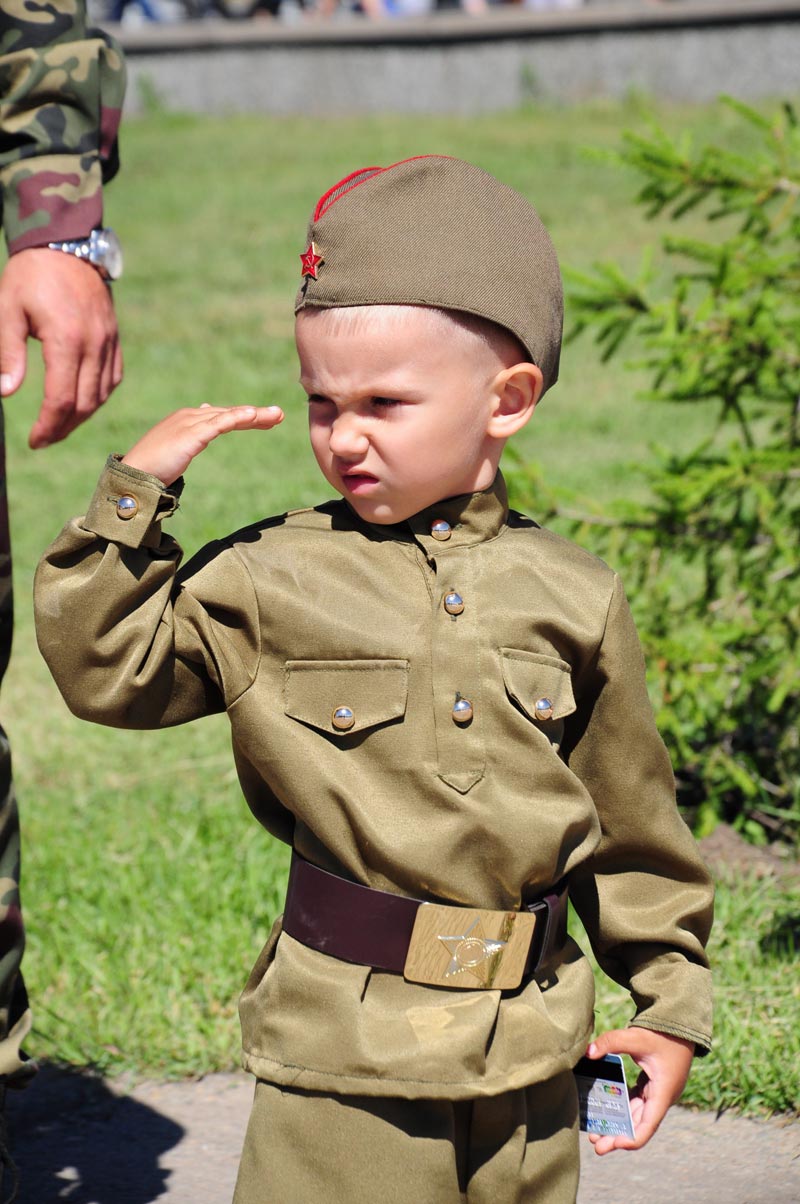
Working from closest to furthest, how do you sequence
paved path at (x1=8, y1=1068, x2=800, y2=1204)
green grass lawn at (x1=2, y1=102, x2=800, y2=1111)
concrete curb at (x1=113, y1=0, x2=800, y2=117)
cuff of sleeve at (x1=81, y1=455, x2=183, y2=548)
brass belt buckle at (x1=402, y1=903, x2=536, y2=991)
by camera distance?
1. cuff of sleeve at (x1=81, y1=455, x2=183, y2=548)
2. brass belt buckle at (x1=402, y1=903, x2=536, y2=991)
3. paved path at (x1=8, y1=1068, x2=800, y2=1204)
4. green grass lawn at (x1=2, y1=102, x2=800, y2=1111)
5. concrete curb at (x1=113, y1=0, x2=800, y2=117)

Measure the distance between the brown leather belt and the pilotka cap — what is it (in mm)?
666

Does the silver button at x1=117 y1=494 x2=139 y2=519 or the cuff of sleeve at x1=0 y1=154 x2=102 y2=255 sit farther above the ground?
the cuff of sleeve at x1=0 y1=154 x2=102 y2=255

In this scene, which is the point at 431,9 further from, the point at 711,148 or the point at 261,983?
the point at 261,983

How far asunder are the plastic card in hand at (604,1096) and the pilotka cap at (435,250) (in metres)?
0.88

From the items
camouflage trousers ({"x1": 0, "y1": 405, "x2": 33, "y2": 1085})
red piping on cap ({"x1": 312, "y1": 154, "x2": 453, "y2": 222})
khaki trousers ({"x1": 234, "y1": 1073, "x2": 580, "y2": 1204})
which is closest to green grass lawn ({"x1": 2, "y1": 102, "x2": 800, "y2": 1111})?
camouflage trousers ({"x1": 0, "y1": 405, "x2": 33, "y2": 1085})

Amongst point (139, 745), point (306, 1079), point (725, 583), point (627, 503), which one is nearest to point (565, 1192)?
point (306, 1079)

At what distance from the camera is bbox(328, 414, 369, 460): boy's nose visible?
1869mm

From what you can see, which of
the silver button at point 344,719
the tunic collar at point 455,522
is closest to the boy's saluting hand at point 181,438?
the tunic collar at point 455,522

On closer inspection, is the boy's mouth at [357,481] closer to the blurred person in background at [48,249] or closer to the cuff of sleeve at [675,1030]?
the blurred person in background at [48,249]

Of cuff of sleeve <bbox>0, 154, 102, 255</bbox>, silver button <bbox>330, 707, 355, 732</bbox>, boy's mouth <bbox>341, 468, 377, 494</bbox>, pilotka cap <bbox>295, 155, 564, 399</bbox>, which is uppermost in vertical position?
pilotka cap <bbox>295, 155, 564, 399</bbox>

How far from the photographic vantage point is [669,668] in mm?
3830

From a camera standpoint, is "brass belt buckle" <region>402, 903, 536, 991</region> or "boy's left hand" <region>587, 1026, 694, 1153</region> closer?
"brass belt buckle" <region>402, 903, 536, 991</region>

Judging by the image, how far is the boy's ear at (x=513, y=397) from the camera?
6.36ft

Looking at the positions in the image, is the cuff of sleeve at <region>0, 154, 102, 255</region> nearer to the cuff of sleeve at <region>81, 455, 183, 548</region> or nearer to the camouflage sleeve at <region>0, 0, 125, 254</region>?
Result: the camouflage sleeve at <region>0, 0, 125, 254</region>
